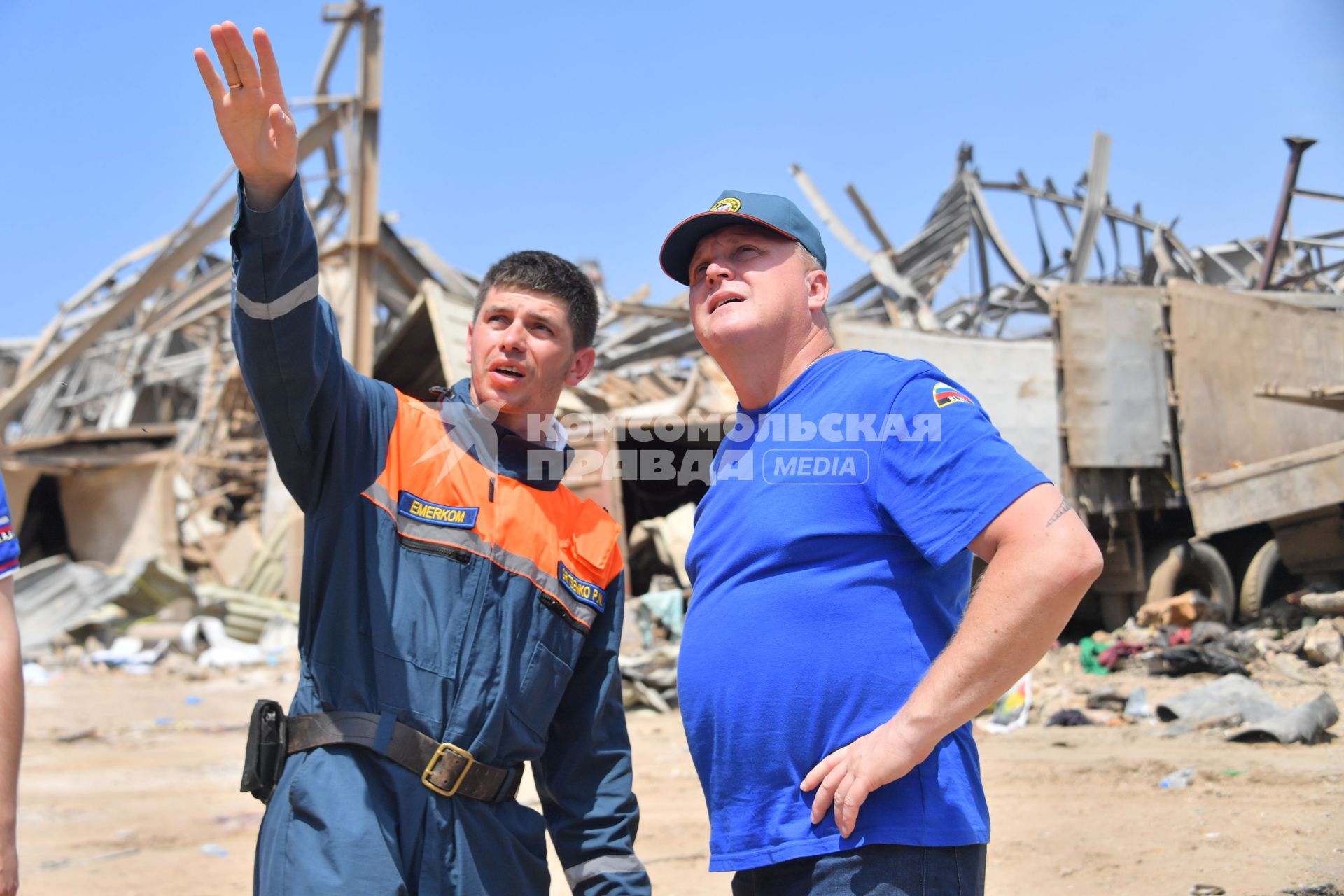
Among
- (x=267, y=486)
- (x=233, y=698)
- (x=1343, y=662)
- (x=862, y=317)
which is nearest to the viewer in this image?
(x=1343, y=662)

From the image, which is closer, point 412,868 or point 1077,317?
point 412,868

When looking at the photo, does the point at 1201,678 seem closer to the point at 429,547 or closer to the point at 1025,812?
the point at 1025,812

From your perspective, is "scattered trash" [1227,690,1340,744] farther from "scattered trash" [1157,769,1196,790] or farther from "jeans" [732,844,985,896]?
"jeans" [732,844,985,896]

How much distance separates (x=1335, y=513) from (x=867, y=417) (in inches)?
310

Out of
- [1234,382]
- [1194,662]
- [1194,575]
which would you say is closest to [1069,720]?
[1194,662]

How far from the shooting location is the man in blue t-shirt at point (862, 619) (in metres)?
1.64

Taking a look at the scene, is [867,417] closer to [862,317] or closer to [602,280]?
[862,317]

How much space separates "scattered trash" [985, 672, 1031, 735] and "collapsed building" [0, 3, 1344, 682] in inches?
108

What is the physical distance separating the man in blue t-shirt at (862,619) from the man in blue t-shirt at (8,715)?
4.13 ft

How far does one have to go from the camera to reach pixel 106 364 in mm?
24688

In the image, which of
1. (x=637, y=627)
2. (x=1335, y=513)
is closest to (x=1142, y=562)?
(x=1335, y=513)

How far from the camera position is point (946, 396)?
1847mm

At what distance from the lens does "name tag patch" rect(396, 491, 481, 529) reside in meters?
2.17

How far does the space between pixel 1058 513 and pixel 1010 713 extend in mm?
5689
